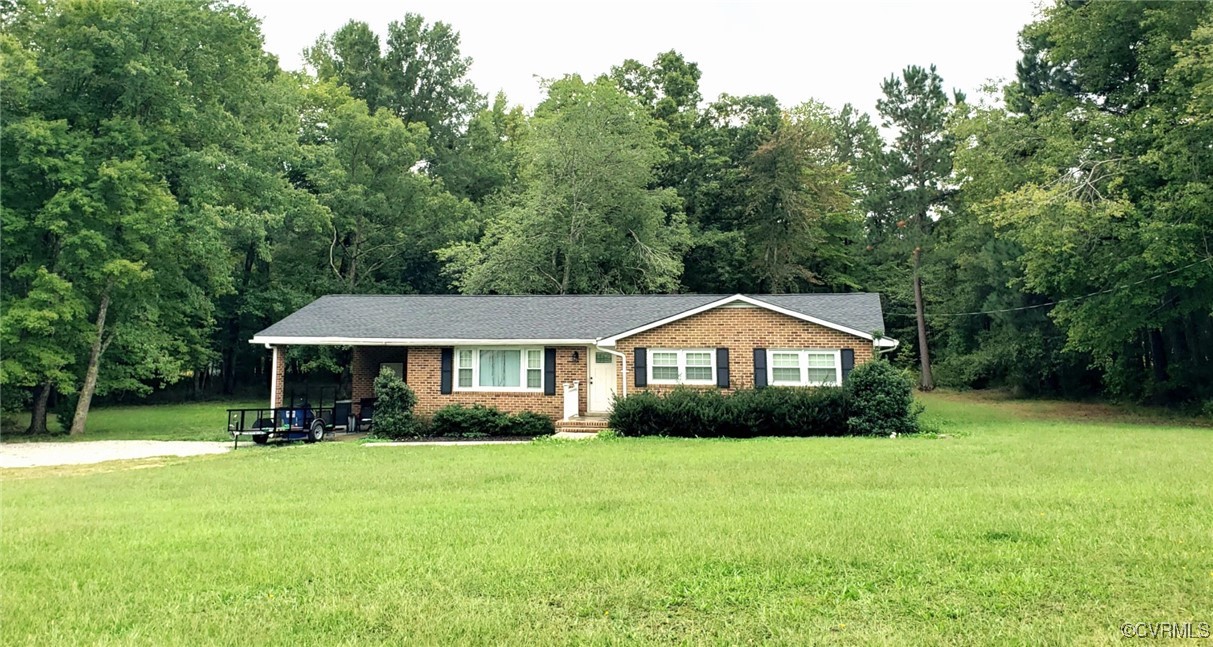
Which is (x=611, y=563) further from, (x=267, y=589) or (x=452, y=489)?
(x=452, y=489)

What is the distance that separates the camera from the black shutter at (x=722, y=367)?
18828 mm

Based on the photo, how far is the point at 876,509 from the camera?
284 inches

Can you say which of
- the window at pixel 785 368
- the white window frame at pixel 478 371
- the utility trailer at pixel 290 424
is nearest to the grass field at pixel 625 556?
the utility trailer at pixel 290 424

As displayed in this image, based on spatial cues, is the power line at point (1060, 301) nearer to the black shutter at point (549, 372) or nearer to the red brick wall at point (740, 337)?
the red brick wall at point (740, 337)

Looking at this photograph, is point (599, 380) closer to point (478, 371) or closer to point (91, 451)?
point (478, 371)

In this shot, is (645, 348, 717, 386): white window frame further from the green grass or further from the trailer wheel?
the green grass

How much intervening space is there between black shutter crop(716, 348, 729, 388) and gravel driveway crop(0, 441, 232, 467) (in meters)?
11.6

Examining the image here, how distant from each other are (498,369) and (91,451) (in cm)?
952

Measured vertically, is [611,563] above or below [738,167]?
below

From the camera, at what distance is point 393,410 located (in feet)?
61.0

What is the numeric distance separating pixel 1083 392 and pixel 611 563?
35.9 meters

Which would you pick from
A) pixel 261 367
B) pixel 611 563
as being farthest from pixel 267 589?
pixel 261 367

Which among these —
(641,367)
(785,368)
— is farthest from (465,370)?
(785,368)

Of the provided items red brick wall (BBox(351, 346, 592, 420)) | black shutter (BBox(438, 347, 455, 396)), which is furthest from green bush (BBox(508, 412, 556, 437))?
black shutter (BBox(438, 347, 455, 396))
